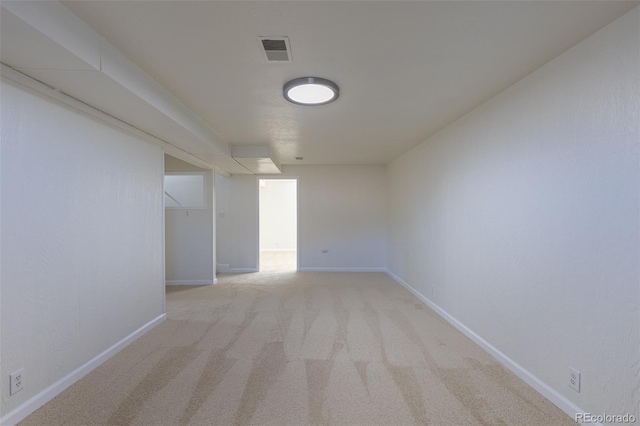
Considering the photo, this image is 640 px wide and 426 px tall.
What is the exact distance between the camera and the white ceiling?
1371 millimetres

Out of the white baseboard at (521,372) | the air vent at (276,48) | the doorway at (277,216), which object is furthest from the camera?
the doorway at (277,216)

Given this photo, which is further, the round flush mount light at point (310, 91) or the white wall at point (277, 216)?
the white wall at point (277, 216)

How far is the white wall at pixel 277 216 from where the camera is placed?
9523mm

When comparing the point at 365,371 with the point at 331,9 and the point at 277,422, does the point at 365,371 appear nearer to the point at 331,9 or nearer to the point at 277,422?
the point at 277,422

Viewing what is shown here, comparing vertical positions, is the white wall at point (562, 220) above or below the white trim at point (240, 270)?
above

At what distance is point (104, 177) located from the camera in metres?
2.42

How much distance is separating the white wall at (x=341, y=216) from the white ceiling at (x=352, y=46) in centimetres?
330

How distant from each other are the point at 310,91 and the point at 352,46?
60cm

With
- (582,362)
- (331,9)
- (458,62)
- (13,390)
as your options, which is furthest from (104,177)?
(582,362)

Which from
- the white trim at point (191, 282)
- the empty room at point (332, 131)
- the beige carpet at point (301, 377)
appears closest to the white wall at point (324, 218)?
the white trim at point (191, 282)

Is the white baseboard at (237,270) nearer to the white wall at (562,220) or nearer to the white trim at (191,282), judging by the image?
the white trim at (191,282)

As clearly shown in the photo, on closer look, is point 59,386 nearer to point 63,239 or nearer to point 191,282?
point 63,239

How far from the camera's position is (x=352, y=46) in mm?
1680

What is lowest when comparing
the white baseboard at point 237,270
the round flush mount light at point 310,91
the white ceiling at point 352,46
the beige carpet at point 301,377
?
the beige carpet at point 301,377
